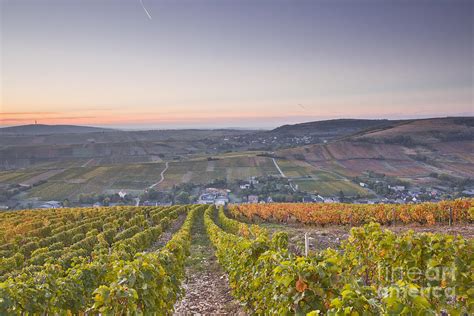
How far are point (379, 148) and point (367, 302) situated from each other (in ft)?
373

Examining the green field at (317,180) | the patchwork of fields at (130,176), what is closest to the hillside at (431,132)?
the green field at (317,180)

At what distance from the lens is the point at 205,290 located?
10.8 m

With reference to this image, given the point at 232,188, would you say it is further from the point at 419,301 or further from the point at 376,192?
the point at 419,301

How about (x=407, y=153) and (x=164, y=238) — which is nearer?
(x=164, y=238)

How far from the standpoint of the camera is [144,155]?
488 feet

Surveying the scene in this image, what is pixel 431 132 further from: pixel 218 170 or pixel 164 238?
pixel 164 238

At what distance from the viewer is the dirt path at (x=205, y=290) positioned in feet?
28.9

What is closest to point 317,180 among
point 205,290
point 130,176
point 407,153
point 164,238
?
point 407,153

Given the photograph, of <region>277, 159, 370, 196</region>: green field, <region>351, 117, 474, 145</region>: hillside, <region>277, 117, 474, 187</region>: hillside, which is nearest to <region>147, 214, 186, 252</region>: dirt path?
<region>277, 159, 370, 196</region>: green field

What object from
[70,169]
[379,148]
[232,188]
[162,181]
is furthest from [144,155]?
[379,148]

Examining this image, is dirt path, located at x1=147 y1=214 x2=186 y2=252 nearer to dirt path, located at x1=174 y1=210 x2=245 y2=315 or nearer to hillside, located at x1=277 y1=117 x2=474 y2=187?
dirt path, located at x1=174 y1=210 x2=245 y2=315

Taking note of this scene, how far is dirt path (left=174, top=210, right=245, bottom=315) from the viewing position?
28.9ft

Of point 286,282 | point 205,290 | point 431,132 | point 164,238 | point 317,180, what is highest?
point 431,132

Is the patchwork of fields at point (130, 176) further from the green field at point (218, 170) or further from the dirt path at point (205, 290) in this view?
the dirt path at point (205, 290)
